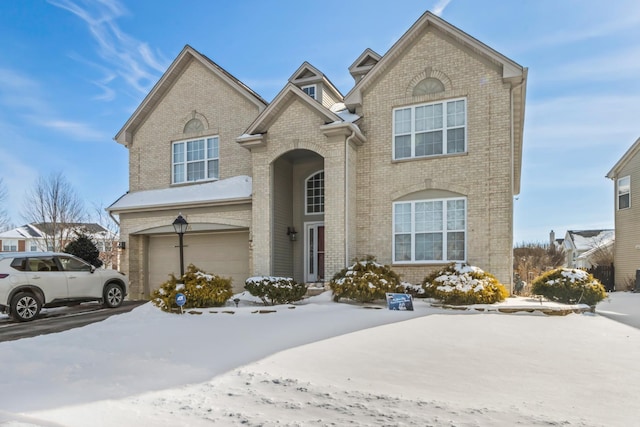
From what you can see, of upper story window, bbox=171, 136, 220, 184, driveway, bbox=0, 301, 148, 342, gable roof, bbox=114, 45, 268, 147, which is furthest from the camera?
upper story window, bbox=171, 136, 220, 184

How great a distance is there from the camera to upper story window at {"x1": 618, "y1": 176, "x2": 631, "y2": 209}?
2153 cm

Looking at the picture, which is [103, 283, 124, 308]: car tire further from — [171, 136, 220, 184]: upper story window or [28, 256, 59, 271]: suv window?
[171, 136, 220, 184]: upper story window

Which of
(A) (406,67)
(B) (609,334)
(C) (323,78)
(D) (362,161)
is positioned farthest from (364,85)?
(B) (609,334)

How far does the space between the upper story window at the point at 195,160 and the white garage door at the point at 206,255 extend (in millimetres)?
2298

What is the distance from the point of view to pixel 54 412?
4.20 meters

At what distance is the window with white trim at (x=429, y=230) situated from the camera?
1228 centimetres

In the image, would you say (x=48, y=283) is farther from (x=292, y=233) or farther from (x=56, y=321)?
(x=292, y=233)

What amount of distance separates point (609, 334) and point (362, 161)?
805 cm

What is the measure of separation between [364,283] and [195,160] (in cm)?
908

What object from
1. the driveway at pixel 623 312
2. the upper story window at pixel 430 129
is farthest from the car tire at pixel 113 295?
the driveway at pixel 623 312

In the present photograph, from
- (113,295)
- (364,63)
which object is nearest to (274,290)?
(113,295)

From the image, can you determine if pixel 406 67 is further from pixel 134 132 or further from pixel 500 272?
pixel 134 132

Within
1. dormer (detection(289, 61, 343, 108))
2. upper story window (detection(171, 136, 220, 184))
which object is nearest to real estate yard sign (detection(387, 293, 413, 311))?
upper story window (detection(171, 136, 220, 184))

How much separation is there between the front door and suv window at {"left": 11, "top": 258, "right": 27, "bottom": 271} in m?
8.28
